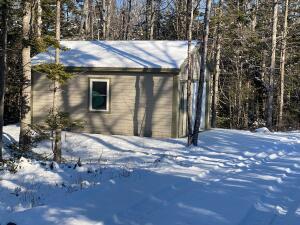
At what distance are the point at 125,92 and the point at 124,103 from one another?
428 mm

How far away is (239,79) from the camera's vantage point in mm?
35594

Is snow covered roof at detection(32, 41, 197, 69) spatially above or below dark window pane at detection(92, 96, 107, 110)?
above

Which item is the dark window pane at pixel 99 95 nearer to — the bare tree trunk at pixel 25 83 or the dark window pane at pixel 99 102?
the dark window pane at pixel 99 102

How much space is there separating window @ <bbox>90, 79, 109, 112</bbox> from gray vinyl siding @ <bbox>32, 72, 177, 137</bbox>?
0.17m

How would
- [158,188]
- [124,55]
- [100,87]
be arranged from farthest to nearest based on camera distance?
[124,55] < [100,87] < [158,188]

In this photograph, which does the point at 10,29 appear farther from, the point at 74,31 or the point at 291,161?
the point at 74,31

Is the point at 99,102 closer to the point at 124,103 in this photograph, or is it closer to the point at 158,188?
the point at 124,103

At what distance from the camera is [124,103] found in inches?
775

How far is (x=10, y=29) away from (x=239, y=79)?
2227 centimetres

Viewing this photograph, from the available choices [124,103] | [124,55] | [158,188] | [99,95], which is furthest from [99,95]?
[158,188]

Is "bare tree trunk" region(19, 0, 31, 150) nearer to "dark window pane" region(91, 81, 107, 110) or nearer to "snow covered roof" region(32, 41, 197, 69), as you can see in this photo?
"snow covered roof" region(32, 41, 197, 69)

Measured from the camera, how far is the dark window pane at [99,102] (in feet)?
65.6

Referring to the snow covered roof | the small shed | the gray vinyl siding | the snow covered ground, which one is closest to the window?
the small shed

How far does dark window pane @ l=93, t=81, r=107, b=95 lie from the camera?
19.9 m
